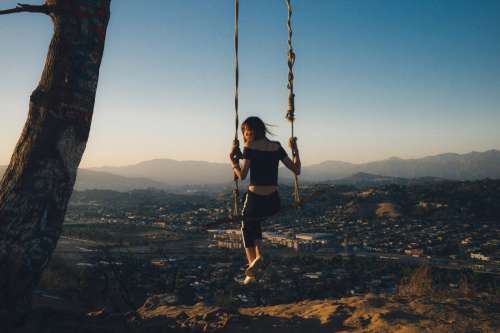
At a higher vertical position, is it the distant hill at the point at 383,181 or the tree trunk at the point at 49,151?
the tree trunk at the point at 49,151

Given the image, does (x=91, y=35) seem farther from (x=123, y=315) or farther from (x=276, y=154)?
(x=123, y=315)

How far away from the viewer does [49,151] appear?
12.6 feet

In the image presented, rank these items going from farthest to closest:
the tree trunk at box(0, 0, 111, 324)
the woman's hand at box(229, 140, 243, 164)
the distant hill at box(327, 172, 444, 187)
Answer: the distant hill at box(327, 172, 444, 187), the woman's hand at box(229, 140, 243, 164), the tree trunk at box(0, 0, 111, 324)

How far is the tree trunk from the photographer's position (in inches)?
145

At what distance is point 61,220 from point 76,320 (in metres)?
1.13

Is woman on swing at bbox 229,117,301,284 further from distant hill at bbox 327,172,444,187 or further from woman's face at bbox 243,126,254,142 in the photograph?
distant hill at bbox 327,172,444,187

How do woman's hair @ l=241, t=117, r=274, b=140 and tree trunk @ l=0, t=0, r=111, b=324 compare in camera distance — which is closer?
tree trunk @ l=0, t=0, r=111, b=324

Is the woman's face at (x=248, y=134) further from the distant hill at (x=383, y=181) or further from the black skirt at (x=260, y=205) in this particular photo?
the distant hill at (x=383, y=181)

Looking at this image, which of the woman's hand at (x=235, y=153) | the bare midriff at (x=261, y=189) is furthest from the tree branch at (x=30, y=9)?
the bare midriff at (x=261, y=189)

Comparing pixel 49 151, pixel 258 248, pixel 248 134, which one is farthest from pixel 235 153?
pixel 49 151

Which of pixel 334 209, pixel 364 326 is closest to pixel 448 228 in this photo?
pixel 334 209

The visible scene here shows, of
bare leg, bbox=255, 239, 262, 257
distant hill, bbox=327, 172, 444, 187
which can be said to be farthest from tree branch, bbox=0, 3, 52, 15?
distant hill, bbox=327, 172, 444, 187

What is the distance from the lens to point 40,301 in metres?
6.97

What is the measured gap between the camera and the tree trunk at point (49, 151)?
3.67 meters
